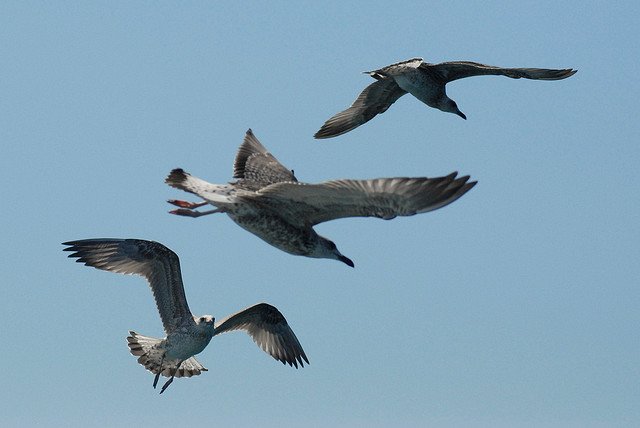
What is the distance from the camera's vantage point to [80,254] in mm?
14023

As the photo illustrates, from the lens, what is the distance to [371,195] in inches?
371

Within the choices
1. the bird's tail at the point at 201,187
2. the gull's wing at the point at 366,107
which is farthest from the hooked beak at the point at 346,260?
the gull's wing at the point at 366,107

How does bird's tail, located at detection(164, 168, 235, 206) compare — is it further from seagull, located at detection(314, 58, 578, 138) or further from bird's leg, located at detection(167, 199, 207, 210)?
seagull, located at detection(314, 58, 578, 138)

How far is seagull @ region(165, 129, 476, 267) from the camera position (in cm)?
915

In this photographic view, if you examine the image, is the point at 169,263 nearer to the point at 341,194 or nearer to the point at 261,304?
the point at 261,304

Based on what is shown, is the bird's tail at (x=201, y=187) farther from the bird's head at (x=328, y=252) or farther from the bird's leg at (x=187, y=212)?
the bird's head at (x=328, y=252)

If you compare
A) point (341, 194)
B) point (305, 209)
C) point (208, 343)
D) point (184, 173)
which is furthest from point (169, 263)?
point (341, 194)

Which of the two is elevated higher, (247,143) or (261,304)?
(247,143)

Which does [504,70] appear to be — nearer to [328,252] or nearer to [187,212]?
[328,252]

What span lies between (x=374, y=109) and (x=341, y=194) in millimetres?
7851

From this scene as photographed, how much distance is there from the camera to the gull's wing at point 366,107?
17.0 metres

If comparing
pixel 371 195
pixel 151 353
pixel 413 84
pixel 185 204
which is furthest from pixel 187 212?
pixel 413 84

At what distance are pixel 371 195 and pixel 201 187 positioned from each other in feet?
8.62

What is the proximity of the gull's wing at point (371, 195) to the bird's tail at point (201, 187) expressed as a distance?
678mm
